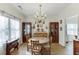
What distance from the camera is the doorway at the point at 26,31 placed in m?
6.71

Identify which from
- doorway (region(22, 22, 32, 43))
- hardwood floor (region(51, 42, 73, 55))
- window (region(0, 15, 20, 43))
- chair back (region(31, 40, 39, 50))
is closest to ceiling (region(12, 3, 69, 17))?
window (region(0, 15, 20, 43))

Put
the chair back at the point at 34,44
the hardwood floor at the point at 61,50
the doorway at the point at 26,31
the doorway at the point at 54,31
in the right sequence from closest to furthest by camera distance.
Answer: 1. the chair back at the point at 34,44
2. the hardwood floor at the point at 61,50
3. the doorway at the point at 26,31
4. the doorway at the point at 54,31

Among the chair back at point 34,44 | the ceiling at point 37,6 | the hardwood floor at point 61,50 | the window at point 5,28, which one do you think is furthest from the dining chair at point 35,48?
the ceiling at point 37,6

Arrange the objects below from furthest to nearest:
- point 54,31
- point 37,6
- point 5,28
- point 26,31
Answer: point 54,31 → point 26,31 → point 37,6 → point 5,28

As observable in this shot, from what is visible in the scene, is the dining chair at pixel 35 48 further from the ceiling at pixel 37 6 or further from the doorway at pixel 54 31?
the doorway at pixel 54 31

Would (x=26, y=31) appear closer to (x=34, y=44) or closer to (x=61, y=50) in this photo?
(x=61, y=50)

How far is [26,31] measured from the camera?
22.8 ft

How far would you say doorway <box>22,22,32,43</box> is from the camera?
6705 mm

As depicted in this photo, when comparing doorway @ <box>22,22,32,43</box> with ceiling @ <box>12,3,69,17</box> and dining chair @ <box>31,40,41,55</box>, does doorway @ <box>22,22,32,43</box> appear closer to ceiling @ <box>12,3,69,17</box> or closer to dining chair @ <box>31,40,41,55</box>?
ceiling @ <box>12,3,69,17</box>

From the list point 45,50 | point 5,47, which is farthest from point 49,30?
point 5,47

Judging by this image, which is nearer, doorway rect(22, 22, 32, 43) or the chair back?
the chair back

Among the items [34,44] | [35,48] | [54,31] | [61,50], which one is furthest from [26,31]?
[34,44]
